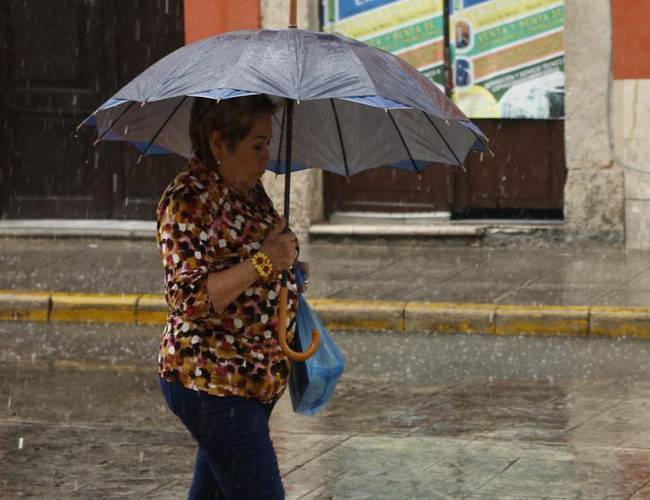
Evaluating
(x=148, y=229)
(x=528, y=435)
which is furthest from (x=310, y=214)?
(x=528, y=435)

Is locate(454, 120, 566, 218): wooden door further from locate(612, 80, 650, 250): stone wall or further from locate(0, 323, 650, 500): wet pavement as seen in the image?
locate(0, 323, 650, 500): wet pavement

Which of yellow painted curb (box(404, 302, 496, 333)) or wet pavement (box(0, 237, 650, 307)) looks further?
wet pavement (box(0, 237, 650, 307))

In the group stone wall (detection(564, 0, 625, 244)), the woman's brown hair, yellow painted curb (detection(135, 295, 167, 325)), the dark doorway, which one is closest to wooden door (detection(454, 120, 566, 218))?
stone wall (detection(564, 0, 625, 244))

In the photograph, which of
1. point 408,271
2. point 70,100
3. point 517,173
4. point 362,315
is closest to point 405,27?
point 517,173

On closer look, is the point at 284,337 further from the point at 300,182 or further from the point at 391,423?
the point at 300,182

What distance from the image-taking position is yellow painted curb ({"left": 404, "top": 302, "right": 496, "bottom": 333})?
10.4m

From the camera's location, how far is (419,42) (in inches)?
533

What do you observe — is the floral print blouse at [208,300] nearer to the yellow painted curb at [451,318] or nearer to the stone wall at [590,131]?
the yellow painted curb at [451,318]

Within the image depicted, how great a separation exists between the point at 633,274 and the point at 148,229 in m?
4.47

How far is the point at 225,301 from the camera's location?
4105 mm

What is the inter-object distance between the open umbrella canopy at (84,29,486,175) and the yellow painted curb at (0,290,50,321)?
20.4 ft

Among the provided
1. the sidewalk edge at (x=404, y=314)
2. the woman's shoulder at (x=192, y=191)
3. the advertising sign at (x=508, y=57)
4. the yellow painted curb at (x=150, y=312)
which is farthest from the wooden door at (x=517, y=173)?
the woman's shoulder at (x=192, y=191)

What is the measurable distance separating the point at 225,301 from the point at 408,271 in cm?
807

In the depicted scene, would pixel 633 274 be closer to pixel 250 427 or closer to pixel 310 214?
pixel 310 214
